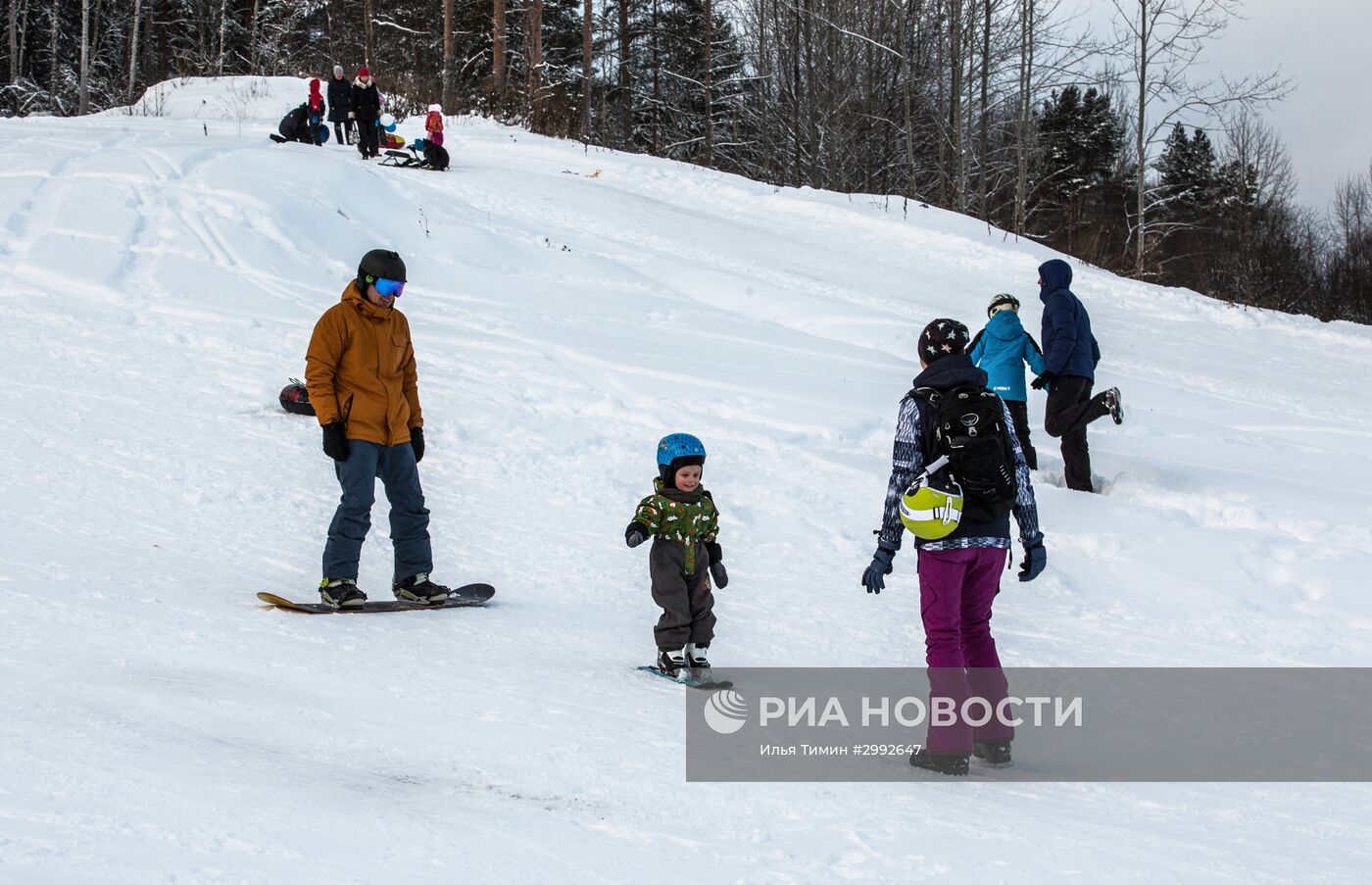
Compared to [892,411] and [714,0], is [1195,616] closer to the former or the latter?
[892,411]

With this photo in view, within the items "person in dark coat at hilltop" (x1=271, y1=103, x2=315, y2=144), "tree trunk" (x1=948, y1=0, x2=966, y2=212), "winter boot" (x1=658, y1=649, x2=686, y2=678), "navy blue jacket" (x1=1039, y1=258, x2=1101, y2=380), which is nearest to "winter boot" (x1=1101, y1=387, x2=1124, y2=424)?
"navy blue jacket" (x1=1039, y1=258, x2=1101, y2=380)

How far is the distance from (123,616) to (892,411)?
718 centimetres

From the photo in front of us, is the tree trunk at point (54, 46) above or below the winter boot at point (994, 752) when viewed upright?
above

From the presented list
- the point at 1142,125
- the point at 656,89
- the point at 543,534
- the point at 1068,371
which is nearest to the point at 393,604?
the point at 543,534

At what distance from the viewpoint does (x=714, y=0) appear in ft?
134

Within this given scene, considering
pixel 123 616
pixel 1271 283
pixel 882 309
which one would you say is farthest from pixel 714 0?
pixel 123 616

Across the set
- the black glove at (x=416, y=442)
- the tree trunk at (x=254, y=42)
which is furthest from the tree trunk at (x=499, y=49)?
the black glove at (x=416, y=442)

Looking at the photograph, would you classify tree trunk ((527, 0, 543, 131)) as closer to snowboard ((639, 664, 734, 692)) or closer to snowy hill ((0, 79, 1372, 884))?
snowy hill ((0, 79, 1372, 884))

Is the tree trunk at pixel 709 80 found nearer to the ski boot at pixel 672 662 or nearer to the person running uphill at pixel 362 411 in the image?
the person running uphill at pixel 362 411

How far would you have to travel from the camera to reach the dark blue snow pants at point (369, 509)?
5676mm

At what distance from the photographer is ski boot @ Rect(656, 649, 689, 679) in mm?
5141

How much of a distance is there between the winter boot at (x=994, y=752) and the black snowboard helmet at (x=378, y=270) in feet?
11.3

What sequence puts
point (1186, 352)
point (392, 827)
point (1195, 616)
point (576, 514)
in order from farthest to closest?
point (1186, 352), point (576, 514), point (1195, 616), point (392, 827)

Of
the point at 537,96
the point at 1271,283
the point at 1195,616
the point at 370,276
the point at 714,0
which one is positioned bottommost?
the point at 1195,616
